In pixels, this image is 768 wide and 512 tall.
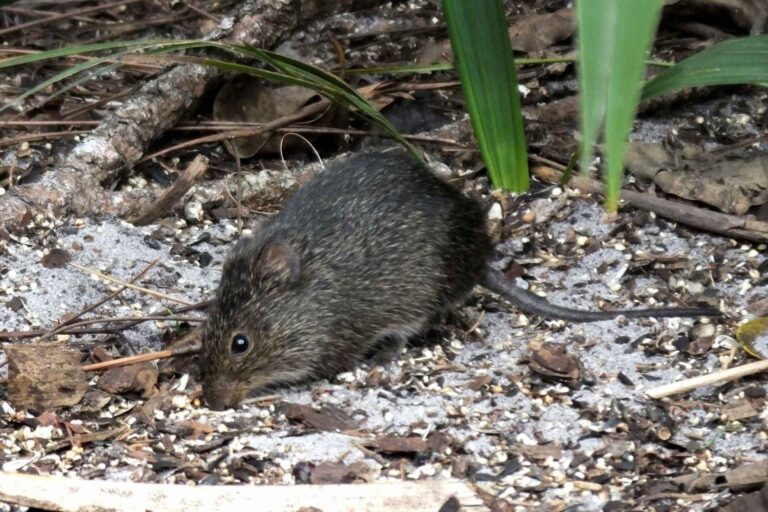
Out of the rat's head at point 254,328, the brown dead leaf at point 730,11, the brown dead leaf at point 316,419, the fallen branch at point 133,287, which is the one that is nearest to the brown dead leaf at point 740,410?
the brown dead leaf at point 316,419

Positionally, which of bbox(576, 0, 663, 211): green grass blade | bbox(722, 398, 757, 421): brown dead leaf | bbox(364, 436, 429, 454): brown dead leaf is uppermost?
bbox(576, 0, 663, 211): green grass blade

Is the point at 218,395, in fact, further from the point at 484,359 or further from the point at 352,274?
the point at 484,359

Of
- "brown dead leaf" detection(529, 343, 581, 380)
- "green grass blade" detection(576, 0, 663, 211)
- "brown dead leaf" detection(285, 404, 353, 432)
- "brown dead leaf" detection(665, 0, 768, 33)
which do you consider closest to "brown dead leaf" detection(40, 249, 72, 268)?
"brown dead leaf" detection(285, 404, 353, 432)

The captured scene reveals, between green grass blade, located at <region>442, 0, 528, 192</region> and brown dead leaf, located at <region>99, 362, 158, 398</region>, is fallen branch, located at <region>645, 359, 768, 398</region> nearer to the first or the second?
green grass blade, located at <region>442, 0, 528, 192</region>

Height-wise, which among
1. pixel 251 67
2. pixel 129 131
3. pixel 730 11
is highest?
pixel 251 67

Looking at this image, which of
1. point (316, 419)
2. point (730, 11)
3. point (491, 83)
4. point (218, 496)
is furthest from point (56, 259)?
point (730, 11)

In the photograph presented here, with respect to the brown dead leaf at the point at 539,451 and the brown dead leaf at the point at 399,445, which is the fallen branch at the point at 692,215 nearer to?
the brown dead leaf at the point at 539,451
